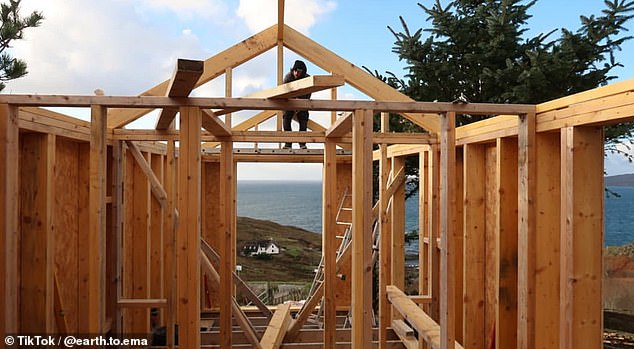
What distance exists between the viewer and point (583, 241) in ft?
12.2

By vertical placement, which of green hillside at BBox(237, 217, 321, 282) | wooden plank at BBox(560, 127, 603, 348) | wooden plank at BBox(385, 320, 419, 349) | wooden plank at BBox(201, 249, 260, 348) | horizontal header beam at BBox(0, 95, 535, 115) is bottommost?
green hillside at BBox(237, 217, 321, 282)

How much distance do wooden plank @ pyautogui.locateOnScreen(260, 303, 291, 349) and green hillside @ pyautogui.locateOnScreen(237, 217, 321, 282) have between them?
1865 cm

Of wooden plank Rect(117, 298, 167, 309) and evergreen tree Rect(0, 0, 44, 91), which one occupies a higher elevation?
evergreen tree Rect(0, 0, 44, 91)

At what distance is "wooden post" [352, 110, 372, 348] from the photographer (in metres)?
3.74

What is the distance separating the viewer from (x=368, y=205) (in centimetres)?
374

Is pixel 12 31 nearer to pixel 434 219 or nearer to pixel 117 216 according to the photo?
pixel 117 216

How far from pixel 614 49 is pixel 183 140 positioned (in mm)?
8261

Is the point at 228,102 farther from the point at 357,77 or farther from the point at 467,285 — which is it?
the point at 467,285

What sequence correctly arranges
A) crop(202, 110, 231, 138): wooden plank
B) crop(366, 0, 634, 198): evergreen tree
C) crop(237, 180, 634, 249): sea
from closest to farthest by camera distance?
crop(202, 110, 231, 138): wooden plank → crop(366, 0, 634, 198): evergreen tree → crop(237, 180, 634, 249): sea

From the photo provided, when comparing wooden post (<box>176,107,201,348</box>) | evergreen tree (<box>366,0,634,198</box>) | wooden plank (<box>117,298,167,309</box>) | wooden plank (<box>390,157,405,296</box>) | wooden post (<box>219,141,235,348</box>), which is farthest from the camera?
evergreen tree (<box>366,0,634,198</box>)

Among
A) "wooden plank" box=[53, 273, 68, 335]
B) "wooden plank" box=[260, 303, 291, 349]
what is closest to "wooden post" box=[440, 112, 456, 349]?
"wooden plank" box=[260, 303, 291, 349]

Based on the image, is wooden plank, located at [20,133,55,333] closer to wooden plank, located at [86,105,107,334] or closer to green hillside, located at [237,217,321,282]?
wooden plank, located at [86,105,107,334]

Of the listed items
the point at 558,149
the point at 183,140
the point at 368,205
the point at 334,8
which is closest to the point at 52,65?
the point at 183,140

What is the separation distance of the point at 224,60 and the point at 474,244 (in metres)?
3.49
